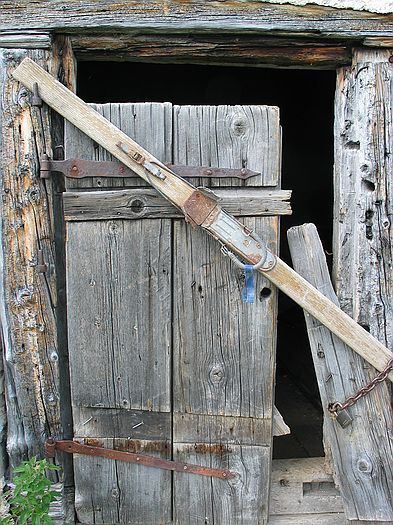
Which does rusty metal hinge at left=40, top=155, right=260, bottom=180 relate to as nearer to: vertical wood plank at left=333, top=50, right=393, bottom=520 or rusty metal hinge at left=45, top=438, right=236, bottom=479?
vertical wood plank at left=333, top=50, right=393, bottom=520

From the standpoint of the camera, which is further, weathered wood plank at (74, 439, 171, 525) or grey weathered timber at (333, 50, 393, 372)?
weathered wood plank at (74, 439, 171, 525)

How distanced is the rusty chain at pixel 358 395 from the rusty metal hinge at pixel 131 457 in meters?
0.47

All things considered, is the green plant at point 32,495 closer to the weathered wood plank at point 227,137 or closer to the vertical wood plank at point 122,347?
the vertical wood plank at point 122,347

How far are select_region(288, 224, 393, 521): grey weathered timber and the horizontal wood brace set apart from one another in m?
0.27

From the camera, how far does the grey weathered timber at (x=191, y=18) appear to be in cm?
191

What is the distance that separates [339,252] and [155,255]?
2.38 ft

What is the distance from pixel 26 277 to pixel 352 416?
1366 millimetres

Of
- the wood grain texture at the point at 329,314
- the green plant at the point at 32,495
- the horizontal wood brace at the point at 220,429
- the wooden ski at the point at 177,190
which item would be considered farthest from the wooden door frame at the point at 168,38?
the wood grain texture at the point at 329,314

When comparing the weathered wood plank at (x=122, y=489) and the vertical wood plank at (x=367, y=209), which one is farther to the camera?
the weathered wood plank at (x=122, y=489)

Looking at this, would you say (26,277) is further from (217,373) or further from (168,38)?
(168,38)

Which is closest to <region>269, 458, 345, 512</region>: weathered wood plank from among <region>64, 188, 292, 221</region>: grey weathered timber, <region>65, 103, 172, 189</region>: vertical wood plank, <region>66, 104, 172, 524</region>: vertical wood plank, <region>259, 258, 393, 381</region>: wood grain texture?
<region>66, 104, 172, 524</region>: vertical wood plank

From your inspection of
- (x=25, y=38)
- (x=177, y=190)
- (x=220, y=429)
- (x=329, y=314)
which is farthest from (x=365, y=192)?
(x=25, y=38)

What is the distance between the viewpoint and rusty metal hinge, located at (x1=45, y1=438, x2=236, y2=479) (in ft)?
6.95

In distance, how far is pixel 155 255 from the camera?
6.52 ft
